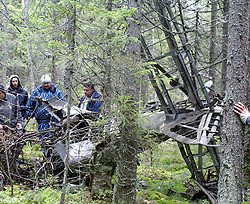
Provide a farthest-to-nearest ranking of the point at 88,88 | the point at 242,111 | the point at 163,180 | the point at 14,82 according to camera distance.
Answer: the point at 163,180
the point at 14,82
the point at 88,88
the point at 242,111

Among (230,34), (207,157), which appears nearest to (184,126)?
(230,34)

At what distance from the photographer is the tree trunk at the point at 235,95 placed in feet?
14.0

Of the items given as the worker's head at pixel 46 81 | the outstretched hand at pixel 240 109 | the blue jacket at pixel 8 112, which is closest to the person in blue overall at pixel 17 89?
the blue jacket at pixel 8 112

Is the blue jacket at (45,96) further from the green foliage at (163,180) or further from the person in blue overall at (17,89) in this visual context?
the green foliage at (163,180)

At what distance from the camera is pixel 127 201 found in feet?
14.3

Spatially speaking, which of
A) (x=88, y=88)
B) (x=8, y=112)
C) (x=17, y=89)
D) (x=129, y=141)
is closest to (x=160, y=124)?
(x=129, y=141)

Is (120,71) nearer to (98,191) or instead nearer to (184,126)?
(98,191)

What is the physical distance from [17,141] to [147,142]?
10.8 feet

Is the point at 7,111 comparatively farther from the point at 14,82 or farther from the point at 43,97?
the point at 14,82

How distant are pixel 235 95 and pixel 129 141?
7.60ft

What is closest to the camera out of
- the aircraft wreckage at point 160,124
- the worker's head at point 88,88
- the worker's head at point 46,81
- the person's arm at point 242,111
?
the worker's head at point 88,88

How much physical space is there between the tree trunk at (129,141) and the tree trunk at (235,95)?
1887 mm

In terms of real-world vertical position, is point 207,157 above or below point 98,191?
below

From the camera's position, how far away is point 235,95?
4.27m
